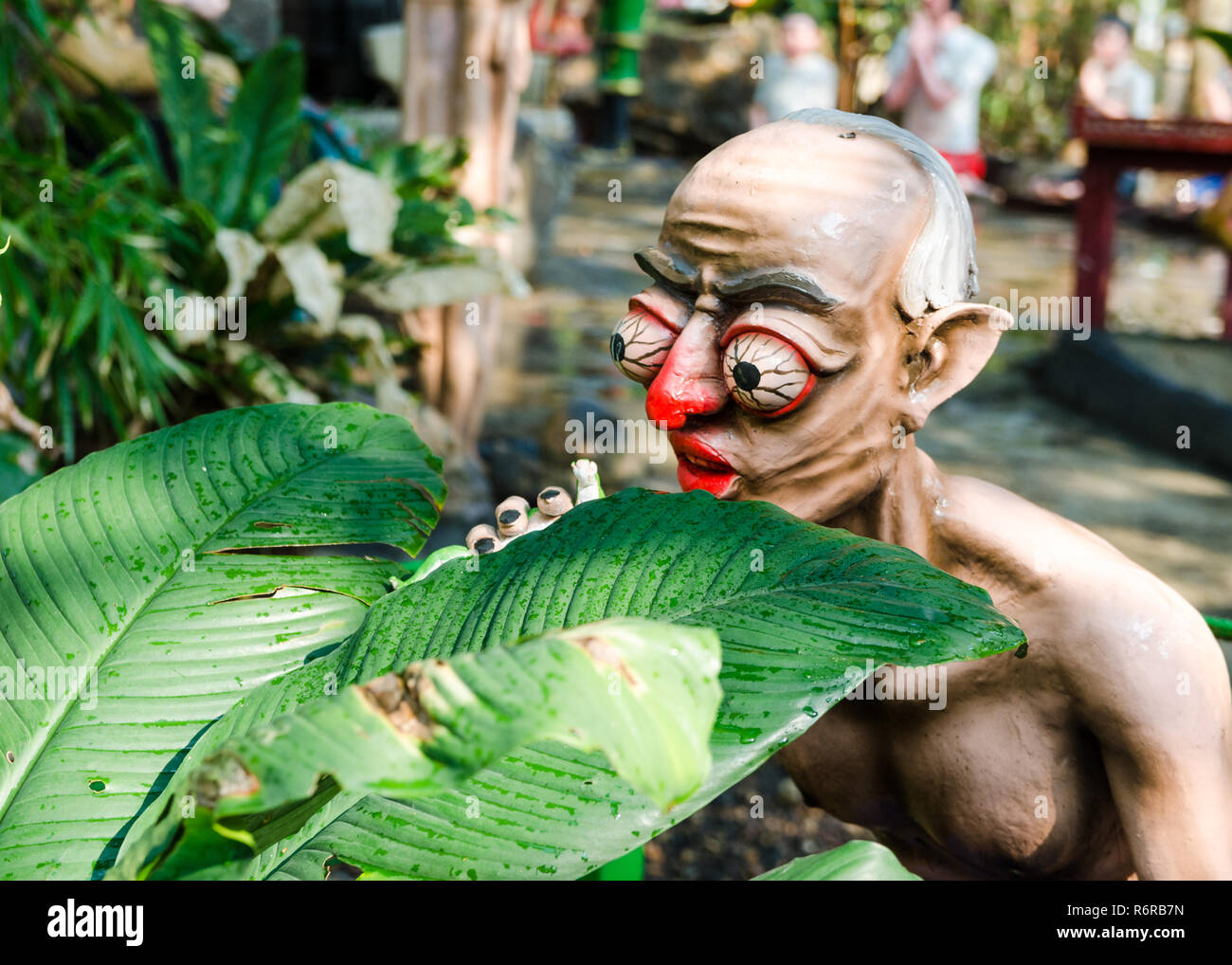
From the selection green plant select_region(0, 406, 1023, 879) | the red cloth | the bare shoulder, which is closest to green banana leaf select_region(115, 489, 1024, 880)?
green plant select_region(0, 406, 1023, 879)

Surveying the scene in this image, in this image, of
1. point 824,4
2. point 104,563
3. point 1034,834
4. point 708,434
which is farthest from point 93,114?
point 824,4

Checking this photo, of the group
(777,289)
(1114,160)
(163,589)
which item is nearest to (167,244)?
(163,589)

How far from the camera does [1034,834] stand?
121cm

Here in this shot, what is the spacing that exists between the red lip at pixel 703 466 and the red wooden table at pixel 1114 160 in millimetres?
5437

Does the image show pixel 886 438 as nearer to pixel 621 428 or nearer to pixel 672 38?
pixel 621 428

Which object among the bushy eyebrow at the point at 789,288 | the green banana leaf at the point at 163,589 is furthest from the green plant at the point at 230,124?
the bushy eyebrow at the point at 789,288

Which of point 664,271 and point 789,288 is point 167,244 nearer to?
point 664,271

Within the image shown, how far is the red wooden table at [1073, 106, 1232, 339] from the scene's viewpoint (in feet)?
18.8

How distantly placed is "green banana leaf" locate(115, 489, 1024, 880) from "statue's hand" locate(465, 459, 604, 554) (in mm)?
150

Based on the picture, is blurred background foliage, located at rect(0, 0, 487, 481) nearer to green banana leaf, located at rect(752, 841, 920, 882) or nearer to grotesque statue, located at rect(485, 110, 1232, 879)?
grotesque statue, located at rect(485, 110, 1232, 879)

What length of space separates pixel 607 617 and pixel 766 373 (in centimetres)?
25

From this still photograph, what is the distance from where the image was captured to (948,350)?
1.15 metres

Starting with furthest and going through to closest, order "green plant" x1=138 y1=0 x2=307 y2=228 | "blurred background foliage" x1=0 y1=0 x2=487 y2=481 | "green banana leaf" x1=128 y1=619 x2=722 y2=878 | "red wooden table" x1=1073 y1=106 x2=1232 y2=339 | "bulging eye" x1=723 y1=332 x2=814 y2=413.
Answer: "red wooden table" x1=1073 y1=106 x2=1232 y2=339 < "green plant" x1=138 y1=0 x2=307 y2=228 < "blurred background foliage" x1=0 y1=0 x2=487 y2=481 < "bulging eye" x1=723 y1=332 x2=814 y2=413 < "green banana leaf" x1=128 y1=619 x2=722 y2=878

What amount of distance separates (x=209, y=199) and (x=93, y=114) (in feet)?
1.59
